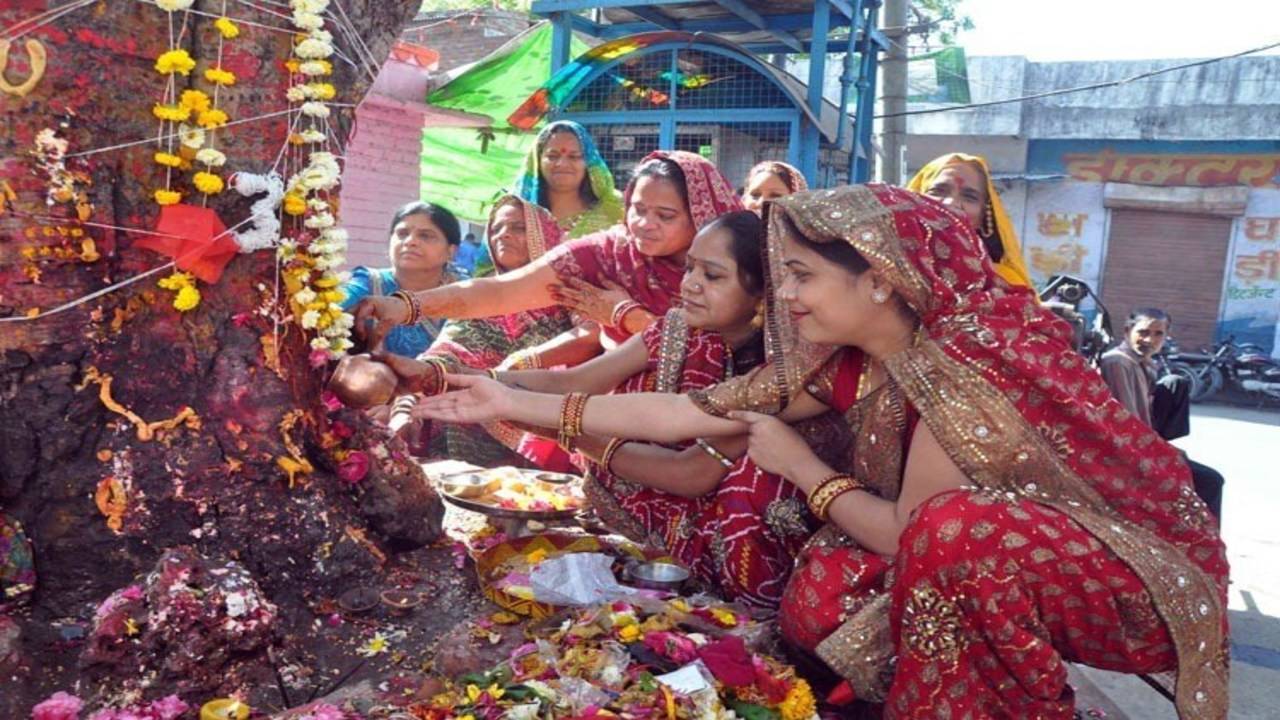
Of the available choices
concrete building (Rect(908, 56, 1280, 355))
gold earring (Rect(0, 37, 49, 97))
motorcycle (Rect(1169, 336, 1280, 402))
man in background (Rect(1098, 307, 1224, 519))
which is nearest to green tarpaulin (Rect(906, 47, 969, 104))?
concrete building (Rect(908, 56, 1280, 355))

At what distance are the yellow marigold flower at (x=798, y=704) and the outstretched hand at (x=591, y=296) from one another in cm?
209

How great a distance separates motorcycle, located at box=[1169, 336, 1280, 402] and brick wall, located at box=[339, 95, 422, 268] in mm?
11040

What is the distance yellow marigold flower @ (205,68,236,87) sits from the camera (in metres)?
2.43

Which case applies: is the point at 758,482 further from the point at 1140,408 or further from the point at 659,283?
the point at 1140,408

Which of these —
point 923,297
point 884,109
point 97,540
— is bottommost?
point 97,540

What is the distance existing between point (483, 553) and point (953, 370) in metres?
1.54

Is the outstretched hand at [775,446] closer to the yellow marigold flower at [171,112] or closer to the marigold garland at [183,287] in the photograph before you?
the marigold garland at [183,287]

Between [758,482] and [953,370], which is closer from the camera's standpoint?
[953,370]

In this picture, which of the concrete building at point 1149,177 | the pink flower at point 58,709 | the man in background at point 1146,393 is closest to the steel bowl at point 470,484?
the pink flower at point 58,709

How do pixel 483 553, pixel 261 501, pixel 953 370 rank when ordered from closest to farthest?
pixel 953 370, pixel 261 501, pixel 483 553

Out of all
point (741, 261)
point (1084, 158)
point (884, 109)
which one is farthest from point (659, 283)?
point (1084, 158)

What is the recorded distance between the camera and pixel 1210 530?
2348 millimetres

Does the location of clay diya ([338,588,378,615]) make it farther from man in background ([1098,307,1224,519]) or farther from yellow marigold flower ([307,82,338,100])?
man in background ([1098,307,1224,519])

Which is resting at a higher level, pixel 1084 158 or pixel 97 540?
pixel 1084 158
